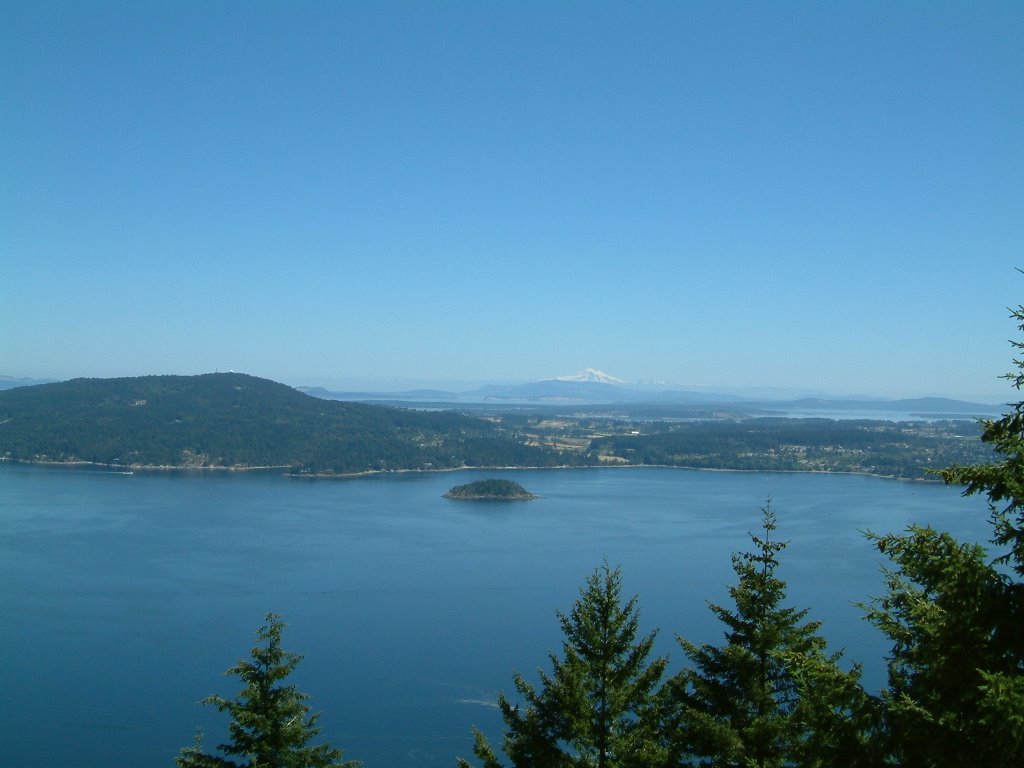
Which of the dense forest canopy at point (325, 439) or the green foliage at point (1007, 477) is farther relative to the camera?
the dense forest canopy at point (325, 439)

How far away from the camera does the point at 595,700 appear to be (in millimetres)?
3527

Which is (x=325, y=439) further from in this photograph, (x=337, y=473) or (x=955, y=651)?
(x=955, y=651)

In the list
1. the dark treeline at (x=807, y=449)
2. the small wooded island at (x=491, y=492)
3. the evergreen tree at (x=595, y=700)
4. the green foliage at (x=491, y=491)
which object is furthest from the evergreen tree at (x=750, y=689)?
the dark treeline at (x=807, y=449)

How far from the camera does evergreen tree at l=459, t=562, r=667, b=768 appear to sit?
136 inches

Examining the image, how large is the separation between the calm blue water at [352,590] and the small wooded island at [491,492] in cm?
119

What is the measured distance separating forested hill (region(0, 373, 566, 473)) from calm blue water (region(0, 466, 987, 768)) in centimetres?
1074

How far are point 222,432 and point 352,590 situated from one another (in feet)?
116

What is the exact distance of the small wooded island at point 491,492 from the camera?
37.0m

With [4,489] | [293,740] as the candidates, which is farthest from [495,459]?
[293,740]

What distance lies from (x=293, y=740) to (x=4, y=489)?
37425 mm

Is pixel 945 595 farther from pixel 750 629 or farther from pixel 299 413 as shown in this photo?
pixel 299 413

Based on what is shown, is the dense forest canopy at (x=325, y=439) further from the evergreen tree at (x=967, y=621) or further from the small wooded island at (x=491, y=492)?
the evergreen tree at (x=967, y=621)

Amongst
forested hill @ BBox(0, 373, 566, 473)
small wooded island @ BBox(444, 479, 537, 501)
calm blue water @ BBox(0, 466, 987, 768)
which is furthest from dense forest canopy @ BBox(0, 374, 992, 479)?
small wooded island @ BBox(444, 479, 537, 501)

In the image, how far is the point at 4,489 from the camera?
3559 cm
